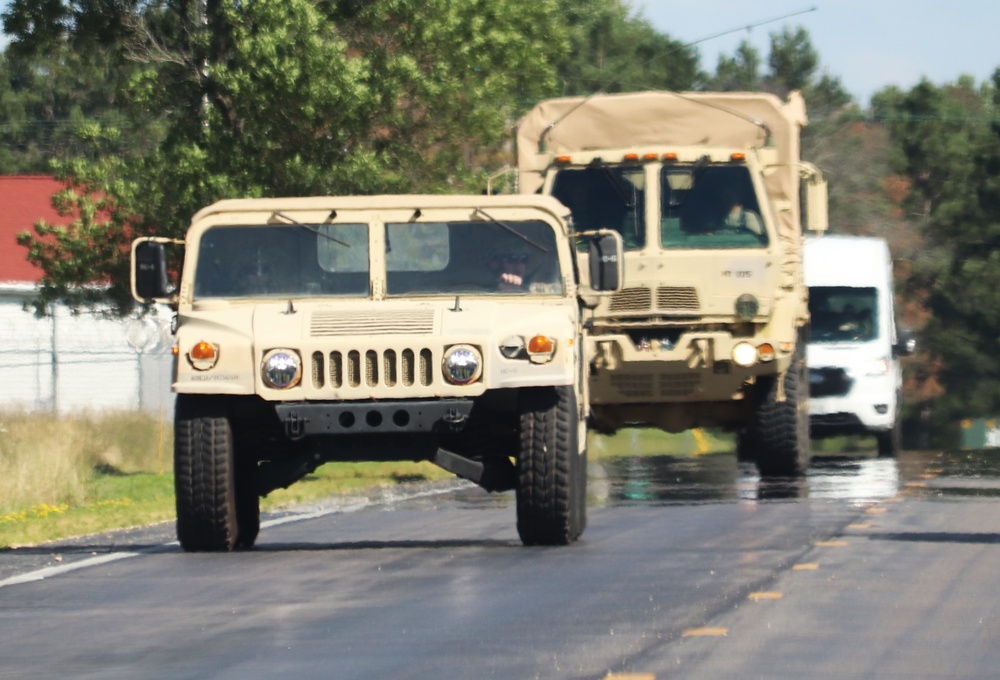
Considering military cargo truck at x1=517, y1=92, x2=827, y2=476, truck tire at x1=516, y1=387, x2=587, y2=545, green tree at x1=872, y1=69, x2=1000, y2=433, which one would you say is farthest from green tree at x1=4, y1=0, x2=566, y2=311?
green tree at x1=872, y1=69, x2=1000, y2=433

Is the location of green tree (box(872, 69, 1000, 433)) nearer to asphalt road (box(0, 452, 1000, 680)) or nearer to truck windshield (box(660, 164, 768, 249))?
truck windshield (box(660, 164, 768, 249))

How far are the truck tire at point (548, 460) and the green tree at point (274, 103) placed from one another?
11.2 metres

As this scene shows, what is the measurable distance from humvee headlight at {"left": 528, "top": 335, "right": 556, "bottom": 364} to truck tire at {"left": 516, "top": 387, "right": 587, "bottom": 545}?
25 cm

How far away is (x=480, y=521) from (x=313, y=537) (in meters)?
1.48

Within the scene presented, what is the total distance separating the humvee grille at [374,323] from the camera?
12.6 metres

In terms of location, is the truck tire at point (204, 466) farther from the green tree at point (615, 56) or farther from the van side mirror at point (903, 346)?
the green tree at point (615, 56)

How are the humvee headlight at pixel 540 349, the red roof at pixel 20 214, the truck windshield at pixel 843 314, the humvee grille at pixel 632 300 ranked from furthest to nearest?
the red roof at pixel 20 214 → the truck windshield at pixel 843 314 → the humvee grille at pixel 632 300 → the humvee headlight at pixel 540 349

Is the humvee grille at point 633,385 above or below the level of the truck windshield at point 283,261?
below

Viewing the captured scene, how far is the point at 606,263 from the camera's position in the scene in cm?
1351

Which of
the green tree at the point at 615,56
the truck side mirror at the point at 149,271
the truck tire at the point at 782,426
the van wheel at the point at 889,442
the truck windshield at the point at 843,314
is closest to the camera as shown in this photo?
the truck side mirror at the point at 149,271

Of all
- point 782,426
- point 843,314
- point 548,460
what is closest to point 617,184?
point 782,426

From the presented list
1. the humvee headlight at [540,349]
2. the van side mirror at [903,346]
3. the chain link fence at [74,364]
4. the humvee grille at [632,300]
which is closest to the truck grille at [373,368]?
the humvee headlight at [540,349]

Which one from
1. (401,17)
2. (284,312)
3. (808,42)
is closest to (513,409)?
(284,312)

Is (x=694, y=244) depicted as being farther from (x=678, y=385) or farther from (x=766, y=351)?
(x=678, y=385)
